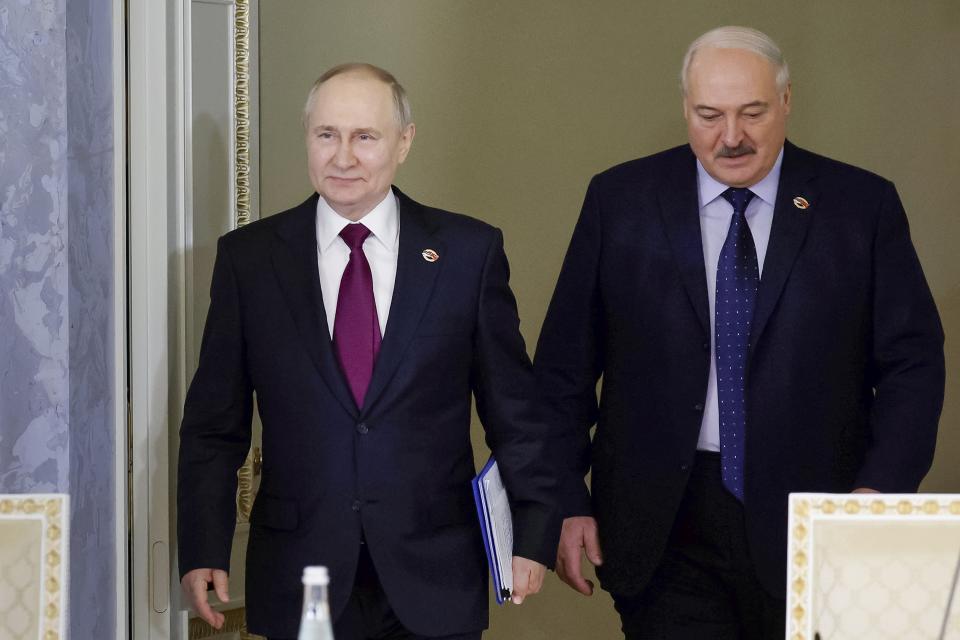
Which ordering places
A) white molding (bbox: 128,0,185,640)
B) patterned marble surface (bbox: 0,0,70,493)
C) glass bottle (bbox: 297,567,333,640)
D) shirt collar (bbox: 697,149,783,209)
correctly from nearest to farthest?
1. glass bottle (bbox: 297,567,333,640)
2. patterned marble surface (bbox: 0,0,70,493)
3. shirt collar (bbox: 697,149,783,209)
4. white molding (bbox: 128,0,185,640)

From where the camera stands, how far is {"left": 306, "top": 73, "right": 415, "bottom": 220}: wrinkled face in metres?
2.51

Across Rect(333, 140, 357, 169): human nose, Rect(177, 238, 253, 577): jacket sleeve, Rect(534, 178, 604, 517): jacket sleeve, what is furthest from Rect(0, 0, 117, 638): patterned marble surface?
Rect(534, 178, 604, 517): jacket sleeve

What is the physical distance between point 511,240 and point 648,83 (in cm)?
60

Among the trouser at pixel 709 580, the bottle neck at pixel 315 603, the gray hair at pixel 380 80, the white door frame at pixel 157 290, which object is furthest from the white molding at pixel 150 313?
the bottle neck at pixel 315 603

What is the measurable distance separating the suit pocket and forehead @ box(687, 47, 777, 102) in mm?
1076

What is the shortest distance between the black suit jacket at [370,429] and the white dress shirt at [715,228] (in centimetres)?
34

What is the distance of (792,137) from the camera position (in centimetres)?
407

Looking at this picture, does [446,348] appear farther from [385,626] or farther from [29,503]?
[29,503]

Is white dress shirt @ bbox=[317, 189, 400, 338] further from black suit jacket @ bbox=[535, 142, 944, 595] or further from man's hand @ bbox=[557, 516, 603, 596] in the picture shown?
man's hand @ bbox=[557, 516, 603, 596]

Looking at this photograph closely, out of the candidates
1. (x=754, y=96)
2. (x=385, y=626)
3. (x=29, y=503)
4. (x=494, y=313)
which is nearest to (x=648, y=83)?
(x=754, y=96)

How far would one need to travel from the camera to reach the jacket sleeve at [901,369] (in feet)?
8.54

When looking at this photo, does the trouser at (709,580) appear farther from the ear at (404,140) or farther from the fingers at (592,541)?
the ear at (404,140)

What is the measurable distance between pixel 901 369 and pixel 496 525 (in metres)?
0.82

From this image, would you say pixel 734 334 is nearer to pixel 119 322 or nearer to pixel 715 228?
pixel 715 228
